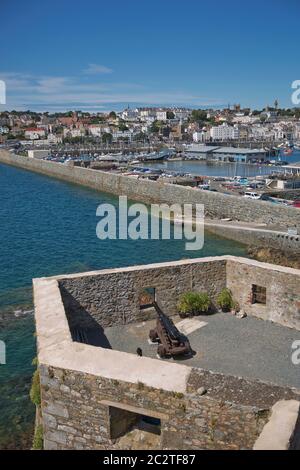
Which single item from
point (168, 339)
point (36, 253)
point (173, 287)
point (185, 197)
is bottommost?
point (36, 253)

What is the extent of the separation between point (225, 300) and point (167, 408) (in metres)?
6.63

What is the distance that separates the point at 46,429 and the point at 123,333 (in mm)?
4370

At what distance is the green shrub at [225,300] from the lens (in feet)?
41.9

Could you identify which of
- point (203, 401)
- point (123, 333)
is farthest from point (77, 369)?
point (123, 333)

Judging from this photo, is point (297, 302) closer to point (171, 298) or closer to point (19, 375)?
point (171, 298)

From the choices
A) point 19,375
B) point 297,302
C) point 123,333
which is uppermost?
point 297,302

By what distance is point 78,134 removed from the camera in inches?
7766

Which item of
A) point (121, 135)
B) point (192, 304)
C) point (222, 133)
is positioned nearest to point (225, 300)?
point (192, 304)

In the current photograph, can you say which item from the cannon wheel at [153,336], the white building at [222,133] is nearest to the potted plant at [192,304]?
the cannon wheel at [153,336]

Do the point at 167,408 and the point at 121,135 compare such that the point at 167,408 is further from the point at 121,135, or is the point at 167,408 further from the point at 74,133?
the point at 74,133

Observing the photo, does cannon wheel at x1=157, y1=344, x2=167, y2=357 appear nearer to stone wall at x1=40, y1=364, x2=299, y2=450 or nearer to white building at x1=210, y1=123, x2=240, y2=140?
stone wall at x1=40, y1=364, x2=299, y2=450

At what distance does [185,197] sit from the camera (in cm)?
4266

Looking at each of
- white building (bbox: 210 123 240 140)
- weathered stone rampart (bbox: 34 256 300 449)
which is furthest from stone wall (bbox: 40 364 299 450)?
white building (bbox: 210 123 240 140)

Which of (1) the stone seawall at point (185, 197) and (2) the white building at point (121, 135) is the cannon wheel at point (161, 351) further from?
(2) the white building at point (121, 135)
